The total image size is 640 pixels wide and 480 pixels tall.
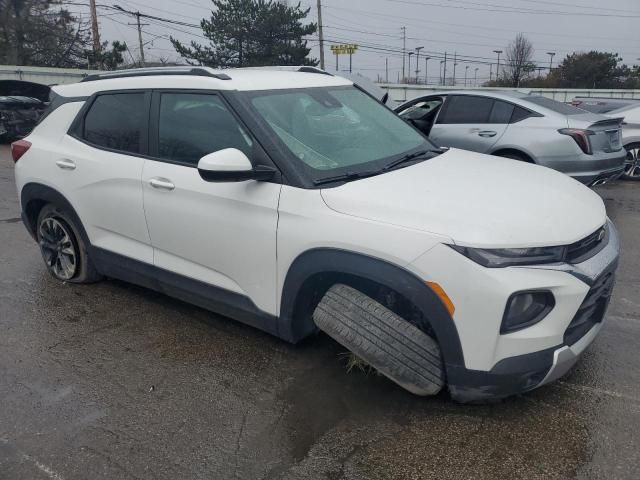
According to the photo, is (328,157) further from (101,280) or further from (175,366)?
(101,280)

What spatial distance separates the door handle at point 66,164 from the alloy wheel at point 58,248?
0.55 metres

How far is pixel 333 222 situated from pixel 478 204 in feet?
2.36

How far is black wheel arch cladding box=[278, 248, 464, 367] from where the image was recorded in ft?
7.97

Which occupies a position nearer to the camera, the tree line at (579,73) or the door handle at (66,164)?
the door handle at (66,164)

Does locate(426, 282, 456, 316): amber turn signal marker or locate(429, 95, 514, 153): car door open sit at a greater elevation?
locate(429, 95, 514, 153): car door open

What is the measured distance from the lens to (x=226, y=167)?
278 centimetres

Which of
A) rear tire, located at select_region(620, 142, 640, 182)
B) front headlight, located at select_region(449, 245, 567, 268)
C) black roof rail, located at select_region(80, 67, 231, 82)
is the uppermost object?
black roof rail, located at select_region(80, 67, 231, 82)

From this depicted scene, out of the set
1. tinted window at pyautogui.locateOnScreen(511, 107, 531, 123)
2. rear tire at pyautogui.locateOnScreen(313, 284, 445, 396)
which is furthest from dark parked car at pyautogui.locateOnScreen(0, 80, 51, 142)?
rear tire at pyautogui.locateOnScreen(313, 284, 445, 396)

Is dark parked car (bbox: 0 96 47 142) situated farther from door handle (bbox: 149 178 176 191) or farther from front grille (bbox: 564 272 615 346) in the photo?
front grille (bbox: 564 272 615 346)

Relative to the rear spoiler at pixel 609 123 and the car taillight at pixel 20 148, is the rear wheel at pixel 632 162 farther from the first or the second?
the car taillight at pixel 20 148

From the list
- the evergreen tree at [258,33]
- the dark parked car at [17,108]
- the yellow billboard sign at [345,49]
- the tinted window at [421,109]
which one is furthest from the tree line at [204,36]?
the tinted window at [421,109]

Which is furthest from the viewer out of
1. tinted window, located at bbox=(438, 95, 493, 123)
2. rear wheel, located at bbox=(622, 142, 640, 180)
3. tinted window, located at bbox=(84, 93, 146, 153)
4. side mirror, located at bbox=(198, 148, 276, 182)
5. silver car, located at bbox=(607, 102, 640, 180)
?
rear wheel, located at bbox=(622, 142, 640, 180)

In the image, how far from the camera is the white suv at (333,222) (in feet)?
7.85

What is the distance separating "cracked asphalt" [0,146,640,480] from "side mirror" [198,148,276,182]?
1.21 meters
